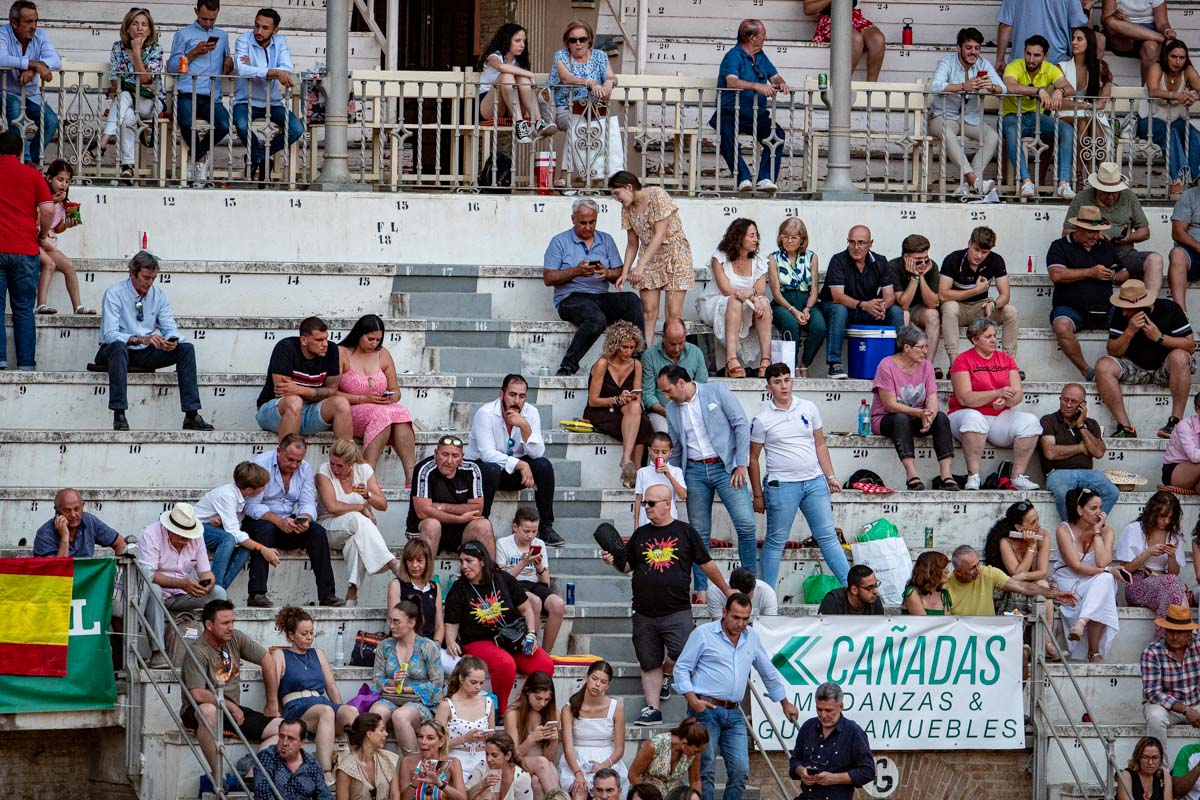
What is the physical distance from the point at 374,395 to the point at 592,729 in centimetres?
336

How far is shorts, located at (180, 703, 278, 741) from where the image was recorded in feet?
42.9

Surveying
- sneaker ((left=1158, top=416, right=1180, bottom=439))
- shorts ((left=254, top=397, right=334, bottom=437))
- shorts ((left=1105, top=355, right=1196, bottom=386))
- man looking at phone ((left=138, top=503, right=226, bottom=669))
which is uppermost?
shorts ((left=1105, top=355, right=1196, bottom=386))

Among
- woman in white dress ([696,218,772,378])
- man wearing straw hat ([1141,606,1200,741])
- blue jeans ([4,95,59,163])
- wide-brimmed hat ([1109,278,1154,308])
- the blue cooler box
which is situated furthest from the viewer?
blue jeans ([4,95,59,163])

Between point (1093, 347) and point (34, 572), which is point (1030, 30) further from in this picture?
point (34, 572)

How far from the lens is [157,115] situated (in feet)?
59.8

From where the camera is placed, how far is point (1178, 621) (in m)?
14.6

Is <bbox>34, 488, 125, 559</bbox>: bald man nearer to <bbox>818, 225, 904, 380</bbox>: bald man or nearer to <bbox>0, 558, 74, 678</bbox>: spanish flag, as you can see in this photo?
<bbox>0, 558, 74, 678</bbox>: spanish flag

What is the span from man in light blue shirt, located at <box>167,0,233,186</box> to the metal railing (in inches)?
1.2

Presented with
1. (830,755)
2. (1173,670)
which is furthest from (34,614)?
(1173,670)

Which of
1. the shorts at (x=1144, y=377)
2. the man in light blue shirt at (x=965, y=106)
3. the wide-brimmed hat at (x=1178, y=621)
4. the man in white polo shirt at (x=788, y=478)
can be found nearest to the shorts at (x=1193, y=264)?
the shorts at (x=1144, y=377)

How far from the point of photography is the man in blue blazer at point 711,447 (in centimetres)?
1478

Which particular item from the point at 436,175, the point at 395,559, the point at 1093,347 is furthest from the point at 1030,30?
the point at 395,559

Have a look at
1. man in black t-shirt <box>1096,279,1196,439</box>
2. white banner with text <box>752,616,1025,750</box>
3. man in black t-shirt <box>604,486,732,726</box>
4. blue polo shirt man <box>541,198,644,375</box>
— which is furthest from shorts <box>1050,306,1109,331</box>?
man in black t-shirt <box>604,486,732,726</box>

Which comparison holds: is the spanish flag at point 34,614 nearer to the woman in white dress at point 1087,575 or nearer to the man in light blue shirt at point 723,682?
the man in light blue shirt at point 723,682
